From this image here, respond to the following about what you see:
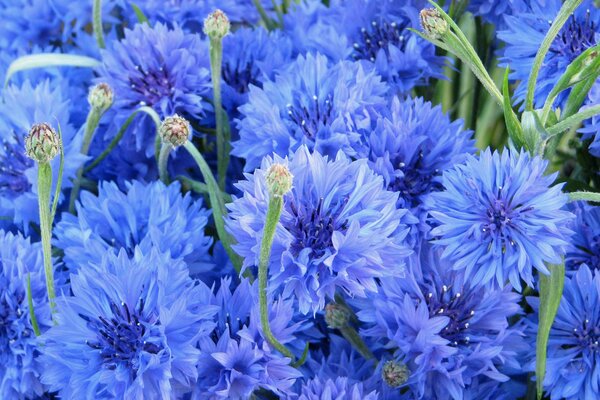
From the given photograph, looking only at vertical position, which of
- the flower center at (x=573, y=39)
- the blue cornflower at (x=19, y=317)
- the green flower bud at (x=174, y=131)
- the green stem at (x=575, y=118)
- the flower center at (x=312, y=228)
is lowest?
the blue cornflower at (x=19, y=317)

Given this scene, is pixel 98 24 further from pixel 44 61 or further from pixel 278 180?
Answer: pixel 278 180

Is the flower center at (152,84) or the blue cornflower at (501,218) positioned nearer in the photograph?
the blue cornflower at (501,218)

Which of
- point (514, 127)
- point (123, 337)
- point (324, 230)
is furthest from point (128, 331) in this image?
point (514, 127)

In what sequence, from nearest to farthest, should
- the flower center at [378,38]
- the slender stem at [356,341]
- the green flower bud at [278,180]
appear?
the green flower bud at [278,180], the slender stem at [356,341], the flower center at [378,38]

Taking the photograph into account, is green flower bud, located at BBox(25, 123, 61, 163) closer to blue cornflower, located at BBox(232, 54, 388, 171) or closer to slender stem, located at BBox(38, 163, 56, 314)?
slender stem, located at BBox(38, 163, 56, 314)

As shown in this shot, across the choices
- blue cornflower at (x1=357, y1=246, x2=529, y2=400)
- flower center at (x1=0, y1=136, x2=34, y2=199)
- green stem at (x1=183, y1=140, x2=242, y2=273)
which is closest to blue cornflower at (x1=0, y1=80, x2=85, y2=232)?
flower center at (x1=0, y1=136, x2=34, y2=199)

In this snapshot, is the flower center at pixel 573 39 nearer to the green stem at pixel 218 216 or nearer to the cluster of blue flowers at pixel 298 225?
the cluster of blue flowers at pixel 298 225

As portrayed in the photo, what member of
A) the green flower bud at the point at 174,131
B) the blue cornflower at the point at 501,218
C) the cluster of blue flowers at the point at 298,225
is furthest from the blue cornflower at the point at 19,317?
the blue cornflower at the point at 501,218
